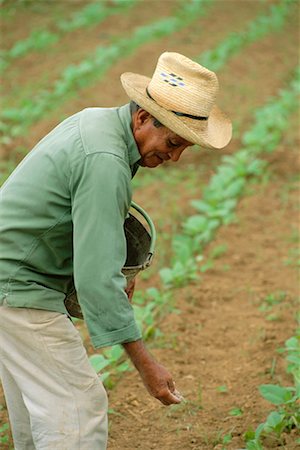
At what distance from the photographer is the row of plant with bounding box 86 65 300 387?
494 centimetres

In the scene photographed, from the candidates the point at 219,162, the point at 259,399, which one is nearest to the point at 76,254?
the point at 259,399

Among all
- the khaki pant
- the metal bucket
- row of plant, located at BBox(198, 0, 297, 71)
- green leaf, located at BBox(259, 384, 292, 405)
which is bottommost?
row of plant, located at BBox(198, 0, 297, 71)

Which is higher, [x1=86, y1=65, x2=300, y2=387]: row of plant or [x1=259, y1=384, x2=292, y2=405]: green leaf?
[x1=259, y1=384, x2=292, y2=405]: green leaf

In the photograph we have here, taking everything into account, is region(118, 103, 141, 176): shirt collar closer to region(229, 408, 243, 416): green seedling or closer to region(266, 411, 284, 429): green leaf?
region(266, 411, 284, 429): green leaf

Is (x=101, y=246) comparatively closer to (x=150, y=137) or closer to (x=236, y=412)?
(x=150, y=137)

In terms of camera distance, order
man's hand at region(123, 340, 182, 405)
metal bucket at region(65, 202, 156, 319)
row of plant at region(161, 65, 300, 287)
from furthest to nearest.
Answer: row of plant at region(161, 65, 300, 287) < metal bucket at region(65, 202, 156, 319) < man's hand at region(123, 340, 182, 405)

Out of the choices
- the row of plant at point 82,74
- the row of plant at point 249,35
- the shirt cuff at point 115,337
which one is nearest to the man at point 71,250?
the shirt cuff at point 115,337

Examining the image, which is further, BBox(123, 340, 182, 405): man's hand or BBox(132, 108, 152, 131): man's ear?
BBox(132, 108, 152, 131): man's ear

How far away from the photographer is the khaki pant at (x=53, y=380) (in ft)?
9.96

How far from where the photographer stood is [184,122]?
3.10 metres

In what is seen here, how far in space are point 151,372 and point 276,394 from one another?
3.64 ft

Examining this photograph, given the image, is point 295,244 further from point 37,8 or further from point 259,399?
point 37,8

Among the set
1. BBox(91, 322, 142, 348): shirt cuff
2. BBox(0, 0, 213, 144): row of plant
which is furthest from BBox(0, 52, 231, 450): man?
BBox(0, 0, 213, 144): row of plant

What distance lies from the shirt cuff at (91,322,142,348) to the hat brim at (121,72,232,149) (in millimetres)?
710
